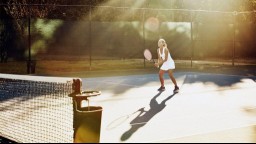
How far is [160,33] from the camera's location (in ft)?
74.6

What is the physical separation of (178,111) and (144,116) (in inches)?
39.2

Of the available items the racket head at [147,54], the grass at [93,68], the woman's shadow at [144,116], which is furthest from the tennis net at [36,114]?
the racket head at [147,54]

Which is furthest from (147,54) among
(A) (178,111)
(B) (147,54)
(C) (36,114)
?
(C) (36,114)

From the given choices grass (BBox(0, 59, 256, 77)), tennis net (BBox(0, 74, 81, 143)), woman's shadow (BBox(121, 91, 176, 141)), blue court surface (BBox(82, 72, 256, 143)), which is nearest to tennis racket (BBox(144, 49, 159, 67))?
grass (BBox(0, 59, 256, 77))

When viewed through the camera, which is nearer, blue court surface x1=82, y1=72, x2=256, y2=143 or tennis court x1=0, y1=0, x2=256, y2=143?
blue court surface x1=82, y1=72, x2=256, y2=143

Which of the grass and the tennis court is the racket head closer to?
the tennis court

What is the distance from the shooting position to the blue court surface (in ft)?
22.2

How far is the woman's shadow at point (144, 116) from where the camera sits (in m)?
7.03

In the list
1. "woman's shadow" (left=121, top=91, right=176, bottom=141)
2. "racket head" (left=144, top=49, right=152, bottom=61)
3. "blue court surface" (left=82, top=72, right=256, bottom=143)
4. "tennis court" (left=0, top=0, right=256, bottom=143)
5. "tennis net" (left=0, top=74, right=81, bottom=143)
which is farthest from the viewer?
"racket head" (left=144, top=49, right=152, bottom=61)

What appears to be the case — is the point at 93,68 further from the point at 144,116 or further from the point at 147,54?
the point at 144,116

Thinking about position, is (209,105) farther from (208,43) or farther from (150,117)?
(208,43)

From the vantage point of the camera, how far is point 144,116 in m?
8.52

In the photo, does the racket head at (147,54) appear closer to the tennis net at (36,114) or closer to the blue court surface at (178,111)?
the blue court surface at (178,111)

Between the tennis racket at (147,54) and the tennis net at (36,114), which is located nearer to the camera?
the tennis net at (36,114)
